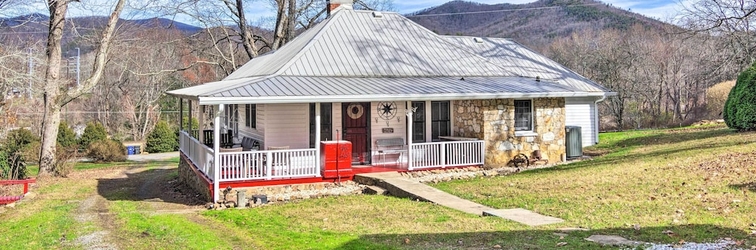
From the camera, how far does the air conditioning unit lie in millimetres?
18625

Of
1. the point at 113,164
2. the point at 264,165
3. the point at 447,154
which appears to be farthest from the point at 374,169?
the point at 113,164

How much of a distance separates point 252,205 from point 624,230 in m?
7.41

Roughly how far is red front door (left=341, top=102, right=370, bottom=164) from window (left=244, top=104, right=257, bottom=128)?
8.69 feet

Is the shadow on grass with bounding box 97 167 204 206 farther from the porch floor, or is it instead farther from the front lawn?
the front lawn

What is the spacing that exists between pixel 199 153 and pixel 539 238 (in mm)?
9994

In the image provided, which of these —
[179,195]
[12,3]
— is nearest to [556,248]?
[179,195]

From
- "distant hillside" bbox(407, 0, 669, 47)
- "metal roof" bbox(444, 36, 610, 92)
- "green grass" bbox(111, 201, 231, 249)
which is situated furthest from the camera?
"distant hillside" bbox(407, 0, 669, 47)

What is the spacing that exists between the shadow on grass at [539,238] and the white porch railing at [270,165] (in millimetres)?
5549

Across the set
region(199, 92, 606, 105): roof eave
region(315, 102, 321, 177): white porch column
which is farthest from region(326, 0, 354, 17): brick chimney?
region(315, 102, 321, 177): white porch column

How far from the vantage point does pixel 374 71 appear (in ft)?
56.6

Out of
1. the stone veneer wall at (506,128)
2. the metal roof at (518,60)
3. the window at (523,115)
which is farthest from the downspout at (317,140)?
the metal roof at (518,60)

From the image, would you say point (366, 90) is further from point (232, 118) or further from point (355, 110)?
point (232, 118)

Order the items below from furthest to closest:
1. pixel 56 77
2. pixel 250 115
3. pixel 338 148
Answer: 1. pixel 56 77
2. pixel 250 115
3. pixel 338 148

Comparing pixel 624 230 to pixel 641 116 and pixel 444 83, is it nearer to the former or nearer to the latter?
pixel 444 83
